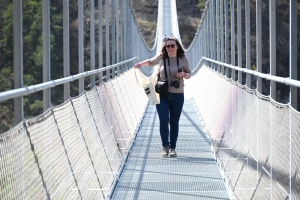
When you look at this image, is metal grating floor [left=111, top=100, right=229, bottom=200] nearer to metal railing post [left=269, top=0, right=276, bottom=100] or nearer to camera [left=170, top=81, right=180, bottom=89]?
camera [left=170, top=81, right=180, bottom=89]

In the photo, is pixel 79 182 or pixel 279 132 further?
pixel 79 182

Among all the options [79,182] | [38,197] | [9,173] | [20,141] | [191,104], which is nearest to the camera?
[9,173]

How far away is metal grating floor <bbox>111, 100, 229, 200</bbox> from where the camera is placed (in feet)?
20.0

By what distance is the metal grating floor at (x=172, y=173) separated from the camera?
20.0ft

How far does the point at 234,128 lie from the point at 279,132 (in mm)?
2556

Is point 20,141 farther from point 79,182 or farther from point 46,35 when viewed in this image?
point 46,35

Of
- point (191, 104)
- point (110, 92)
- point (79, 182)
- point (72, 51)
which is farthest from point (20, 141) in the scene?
point (72, 51)

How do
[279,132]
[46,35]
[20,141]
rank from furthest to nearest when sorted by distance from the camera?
1. [46,35]
2. [279,132]
3. [20,141]

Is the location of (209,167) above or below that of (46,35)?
below

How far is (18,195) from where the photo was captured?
2.99m

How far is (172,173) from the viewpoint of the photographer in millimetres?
7102

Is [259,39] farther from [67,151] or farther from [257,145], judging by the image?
[67,151]

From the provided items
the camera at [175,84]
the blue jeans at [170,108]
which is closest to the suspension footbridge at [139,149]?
the blue jeans at [170,108]

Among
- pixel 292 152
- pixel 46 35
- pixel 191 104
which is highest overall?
pixel 46 35
